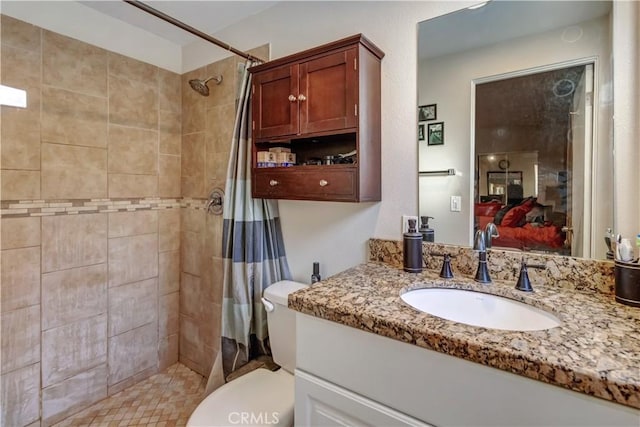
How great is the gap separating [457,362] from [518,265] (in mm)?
589

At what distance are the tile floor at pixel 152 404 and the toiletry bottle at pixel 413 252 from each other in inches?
62.1

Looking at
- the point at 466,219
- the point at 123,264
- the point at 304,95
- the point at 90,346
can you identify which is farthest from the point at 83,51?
the point at 466,219

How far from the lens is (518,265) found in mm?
1126

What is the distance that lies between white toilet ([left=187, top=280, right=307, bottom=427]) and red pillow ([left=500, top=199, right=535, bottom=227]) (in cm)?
98

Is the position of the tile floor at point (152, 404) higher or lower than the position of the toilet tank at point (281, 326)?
lower

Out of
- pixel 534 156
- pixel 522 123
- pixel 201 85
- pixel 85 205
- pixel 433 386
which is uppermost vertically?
Answer: pixel 201 85

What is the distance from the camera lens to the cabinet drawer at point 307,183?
1.29m

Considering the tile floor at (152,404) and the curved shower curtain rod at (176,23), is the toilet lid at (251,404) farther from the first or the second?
the curved shower curtain rod at (176,23)

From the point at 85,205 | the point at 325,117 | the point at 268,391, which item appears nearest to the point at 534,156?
the point at 325,117

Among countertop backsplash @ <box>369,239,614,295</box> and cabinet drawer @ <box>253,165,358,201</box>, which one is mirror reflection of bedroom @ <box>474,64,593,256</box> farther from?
cabinet drawer @ <box>253,165,358,201</box>

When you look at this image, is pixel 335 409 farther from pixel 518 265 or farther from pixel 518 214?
pixel 518 214

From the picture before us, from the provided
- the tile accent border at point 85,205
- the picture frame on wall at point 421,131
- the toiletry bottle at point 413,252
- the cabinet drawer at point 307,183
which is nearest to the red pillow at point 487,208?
the toiletry bottle at point 413,252

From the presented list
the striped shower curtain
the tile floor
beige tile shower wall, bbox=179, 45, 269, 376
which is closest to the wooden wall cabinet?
the striped shower curtain

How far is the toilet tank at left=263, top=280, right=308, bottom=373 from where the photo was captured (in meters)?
1.50
